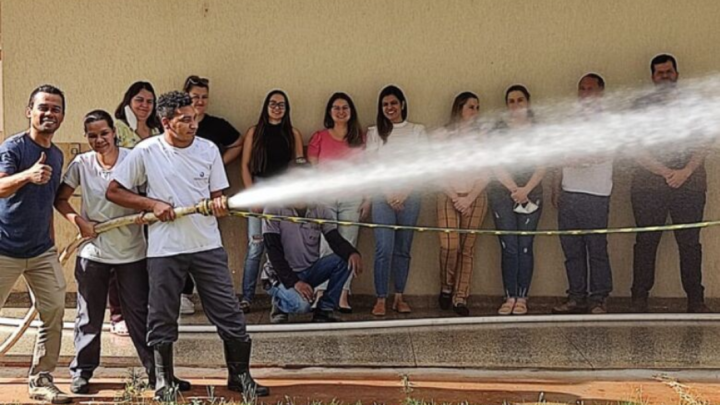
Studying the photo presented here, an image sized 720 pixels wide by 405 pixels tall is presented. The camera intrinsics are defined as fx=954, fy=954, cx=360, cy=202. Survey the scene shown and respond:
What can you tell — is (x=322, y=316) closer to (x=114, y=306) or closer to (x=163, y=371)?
(x=114, y=306)

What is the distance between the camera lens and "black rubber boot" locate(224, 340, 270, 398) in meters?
6.39

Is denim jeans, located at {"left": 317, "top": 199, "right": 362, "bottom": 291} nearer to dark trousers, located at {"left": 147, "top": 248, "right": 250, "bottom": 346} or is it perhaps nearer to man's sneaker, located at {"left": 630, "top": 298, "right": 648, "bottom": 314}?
dark trousers, located at {"left": 147, "top": 248, "right": 250, "bottom": 346}

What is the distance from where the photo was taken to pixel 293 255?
28.6ft

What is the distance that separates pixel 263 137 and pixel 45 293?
3.24m

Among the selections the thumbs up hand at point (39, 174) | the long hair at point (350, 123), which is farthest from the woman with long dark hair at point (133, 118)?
the thumbs up hand at point (39, 174)

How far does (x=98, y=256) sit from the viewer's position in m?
6.54

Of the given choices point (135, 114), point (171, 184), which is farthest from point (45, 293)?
point (135, 114)

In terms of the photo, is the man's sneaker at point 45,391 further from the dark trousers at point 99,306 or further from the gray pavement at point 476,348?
the gray pavement at point 476,348

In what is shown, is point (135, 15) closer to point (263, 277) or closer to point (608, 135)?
point (263, 277)

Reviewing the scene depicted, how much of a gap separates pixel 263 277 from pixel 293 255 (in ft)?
1.32

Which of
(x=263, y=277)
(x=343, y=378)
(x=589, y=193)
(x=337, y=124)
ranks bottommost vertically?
(x=343, y=378)

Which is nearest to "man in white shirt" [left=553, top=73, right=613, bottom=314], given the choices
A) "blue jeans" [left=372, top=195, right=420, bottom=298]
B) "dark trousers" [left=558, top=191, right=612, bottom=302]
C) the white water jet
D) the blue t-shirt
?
"dark trousers" [left=558, top=191, right=612, bottom=302]

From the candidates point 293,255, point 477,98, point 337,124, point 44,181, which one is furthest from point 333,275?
point 44,181

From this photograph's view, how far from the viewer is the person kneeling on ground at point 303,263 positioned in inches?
338
